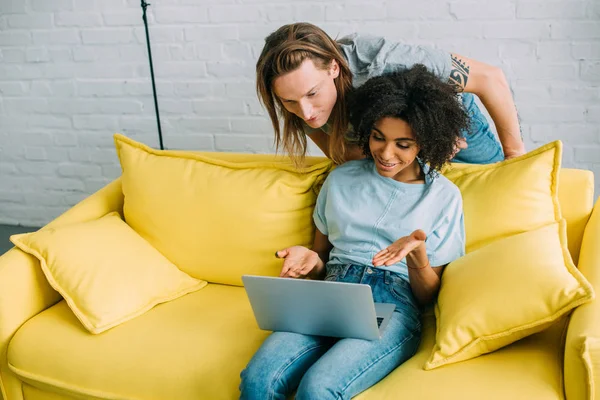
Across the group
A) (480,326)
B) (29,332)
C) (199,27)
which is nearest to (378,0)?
(199,27)

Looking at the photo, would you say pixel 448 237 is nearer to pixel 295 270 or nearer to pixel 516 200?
pixel 516 200

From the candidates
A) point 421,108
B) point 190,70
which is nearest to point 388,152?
point 421,108

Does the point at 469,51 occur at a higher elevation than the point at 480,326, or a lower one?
higher

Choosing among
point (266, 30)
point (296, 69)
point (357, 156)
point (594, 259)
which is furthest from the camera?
point (266, 30)

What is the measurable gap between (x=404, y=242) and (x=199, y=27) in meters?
1.58

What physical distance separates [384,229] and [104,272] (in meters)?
0.76

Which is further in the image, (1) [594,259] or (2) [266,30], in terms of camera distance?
(2) [266,30]

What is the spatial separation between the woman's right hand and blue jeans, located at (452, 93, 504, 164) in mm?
557

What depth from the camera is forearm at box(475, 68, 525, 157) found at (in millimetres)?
1803

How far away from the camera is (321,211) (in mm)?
1767

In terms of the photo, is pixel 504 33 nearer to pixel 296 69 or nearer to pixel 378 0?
pixel 378 0

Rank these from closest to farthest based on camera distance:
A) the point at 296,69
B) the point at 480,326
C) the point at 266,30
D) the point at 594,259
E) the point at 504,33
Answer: the point at 480,326 < the point at 594,259 < the point at 296,69 < the point at 504,33 < the point at 266,30

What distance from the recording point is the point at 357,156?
1854 millimetres

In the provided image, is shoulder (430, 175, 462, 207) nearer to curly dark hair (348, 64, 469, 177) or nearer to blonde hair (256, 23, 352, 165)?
curly dark hair (348, 64, 469, 177)
